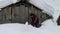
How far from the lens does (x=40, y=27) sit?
6.04 feet

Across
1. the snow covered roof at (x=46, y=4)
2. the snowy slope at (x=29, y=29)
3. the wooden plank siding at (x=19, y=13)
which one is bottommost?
the snowy slope at (x=29, y=29)

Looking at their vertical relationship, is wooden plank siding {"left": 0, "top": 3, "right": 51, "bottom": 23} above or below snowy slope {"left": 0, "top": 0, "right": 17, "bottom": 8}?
below

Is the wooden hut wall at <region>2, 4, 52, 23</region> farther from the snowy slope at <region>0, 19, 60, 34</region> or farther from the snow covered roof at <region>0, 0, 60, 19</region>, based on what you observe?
the snowy slope at <region>0, 19, 60, 34</region>

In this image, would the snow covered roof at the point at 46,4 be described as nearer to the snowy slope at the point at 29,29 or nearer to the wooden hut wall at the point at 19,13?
the wooden hut wall at the point at 19,13

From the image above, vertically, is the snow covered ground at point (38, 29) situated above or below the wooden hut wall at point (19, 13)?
below

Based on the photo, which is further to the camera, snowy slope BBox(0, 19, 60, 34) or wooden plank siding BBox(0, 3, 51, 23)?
wooden plank siding BBox(0, 3, 51, 23)

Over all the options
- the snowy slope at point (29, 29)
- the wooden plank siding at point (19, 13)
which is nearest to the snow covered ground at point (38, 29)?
the snowy slope at point (29, 29)

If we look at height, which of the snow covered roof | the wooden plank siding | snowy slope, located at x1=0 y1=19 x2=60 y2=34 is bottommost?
snowy slope, located at x1=0 y1=19 x2=60 y2=34

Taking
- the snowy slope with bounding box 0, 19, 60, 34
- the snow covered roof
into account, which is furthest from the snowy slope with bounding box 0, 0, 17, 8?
the snowy slope with bounding box 0, 19, 60, 34

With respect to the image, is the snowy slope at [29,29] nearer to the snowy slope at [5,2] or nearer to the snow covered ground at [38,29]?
the snow covered ground at [38,29]

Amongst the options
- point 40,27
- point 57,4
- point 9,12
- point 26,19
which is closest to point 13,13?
point 9,12

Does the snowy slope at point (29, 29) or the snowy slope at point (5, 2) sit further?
the snowy slope at point (5, 2)

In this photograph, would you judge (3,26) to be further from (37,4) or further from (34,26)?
(37,4)

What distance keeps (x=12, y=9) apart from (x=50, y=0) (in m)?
0.68
